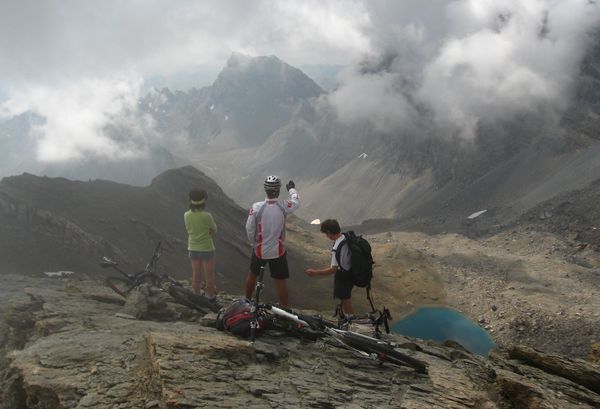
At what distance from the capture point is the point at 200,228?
12.0 metres

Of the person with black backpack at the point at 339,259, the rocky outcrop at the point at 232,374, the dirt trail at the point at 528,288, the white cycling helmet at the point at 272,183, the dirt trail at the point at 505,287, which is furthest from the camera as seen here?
the dirt trail at the point at 505,287

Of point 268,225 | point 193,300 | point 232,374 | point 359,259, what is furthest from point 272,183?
point 232,374

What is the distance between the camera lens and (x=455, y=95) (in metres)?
124

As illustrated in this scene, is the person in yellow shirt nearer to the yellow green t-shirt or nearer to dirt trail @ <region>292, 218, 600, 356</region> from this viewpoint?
the yellow green t-shirt

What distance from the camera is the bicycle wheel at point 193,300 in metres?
11.8

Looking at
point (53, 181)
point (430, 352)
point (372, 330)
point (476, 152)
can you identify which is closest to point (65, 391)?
point (372, 330)

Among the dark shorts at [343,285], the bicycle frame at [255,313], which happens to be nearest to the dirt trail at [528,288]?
the dark shorts at [343,285]

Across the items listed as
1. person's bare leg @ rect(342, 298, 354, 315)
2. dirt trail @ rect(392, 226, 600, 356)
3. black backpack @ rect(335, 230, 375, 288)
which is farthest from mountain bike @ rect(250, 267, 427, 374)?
dirt trail @ rect(392, 226, 600, 356)

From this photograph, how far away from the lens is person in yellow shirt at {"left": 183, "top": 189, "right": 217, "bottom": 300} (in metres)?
11.8

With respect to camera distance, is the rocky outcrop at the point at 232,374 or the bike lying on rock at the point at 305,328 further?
the bike lying on rock at the point at 305,328

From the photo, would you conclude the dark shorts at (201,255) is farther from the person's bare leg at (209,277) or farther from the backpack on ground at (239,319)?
the backpack on ground at (239,319)

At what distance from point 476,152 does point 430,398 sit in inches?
4145

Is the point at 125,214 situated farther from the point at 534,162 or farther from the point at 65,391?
the point at 534,162

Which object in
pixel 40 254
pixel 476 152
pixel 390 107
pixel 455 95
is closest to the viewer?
pixel 40 254
